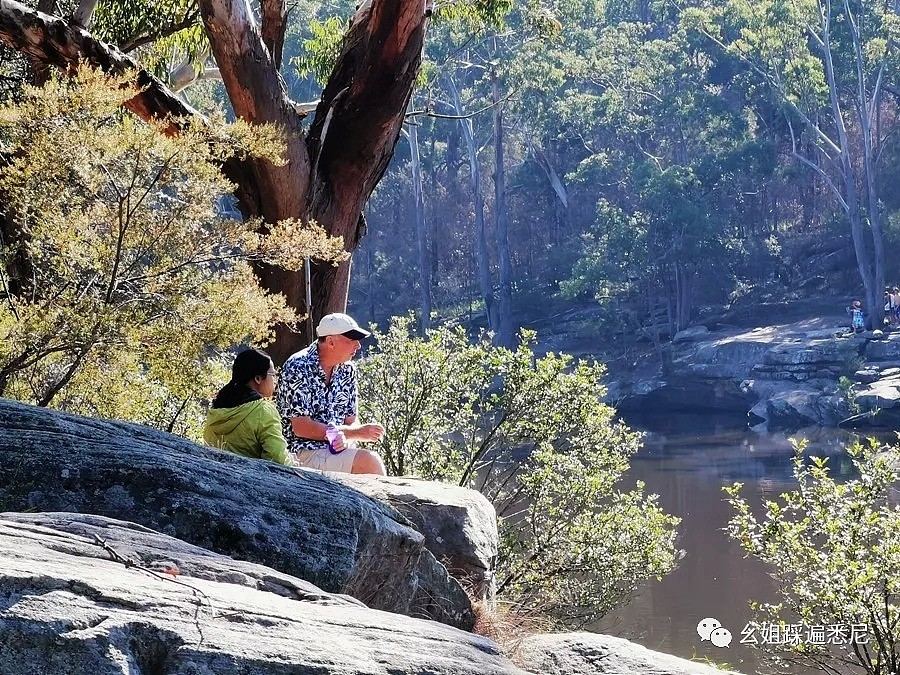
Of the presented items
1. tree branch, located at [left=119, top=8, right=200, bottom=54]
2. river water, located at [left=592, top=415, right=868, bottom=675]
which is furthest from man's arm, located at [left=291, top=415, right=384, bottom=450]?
river water, located at [left=592, top=415, right=868, bottom=675]

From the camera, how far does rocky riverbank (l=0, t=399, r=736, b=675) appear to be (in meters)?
1.97

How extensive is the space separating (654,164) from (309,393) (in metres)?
27.8

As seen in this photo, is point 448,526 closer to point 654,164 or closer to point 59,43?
point 59,43

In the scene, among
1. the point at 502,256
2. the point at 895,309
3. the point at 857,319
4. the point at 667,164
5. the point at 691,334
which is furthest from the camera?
the point at 667,164

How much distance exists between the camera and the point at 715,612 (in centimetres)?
→ 1091

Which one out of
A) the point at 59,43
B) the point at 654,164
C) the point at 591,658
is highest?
the point at 654,164

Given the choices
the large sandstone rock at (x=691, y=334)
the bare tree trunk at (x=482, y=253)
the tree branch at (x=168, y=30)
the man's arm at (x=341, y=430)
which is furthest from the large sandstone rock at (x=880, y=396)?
the man's arm at (x=341, y=430)

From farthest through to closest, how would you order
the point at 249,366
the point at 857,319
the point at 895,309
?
1. the point at 895,309
2. the point at 857,319
3. the point at 249,366

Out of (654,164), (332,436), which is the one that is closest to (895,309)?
(654,164)

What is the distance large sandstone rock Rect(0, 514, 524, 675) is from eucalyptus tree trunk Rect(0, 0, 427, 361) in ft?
12.2

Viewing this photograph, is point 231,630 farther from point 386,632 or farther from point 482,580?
point 482,580

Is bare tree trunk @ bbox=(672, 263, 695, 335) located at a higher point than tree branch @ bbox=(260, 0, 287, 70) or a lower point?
higher

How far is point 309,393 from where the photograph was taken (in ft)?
15.5

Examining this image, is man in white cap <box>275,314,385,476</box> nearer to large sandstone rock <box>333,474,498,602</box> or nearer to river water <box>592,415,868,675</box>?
large sandstone rock <box>333,474,498,602</box>
